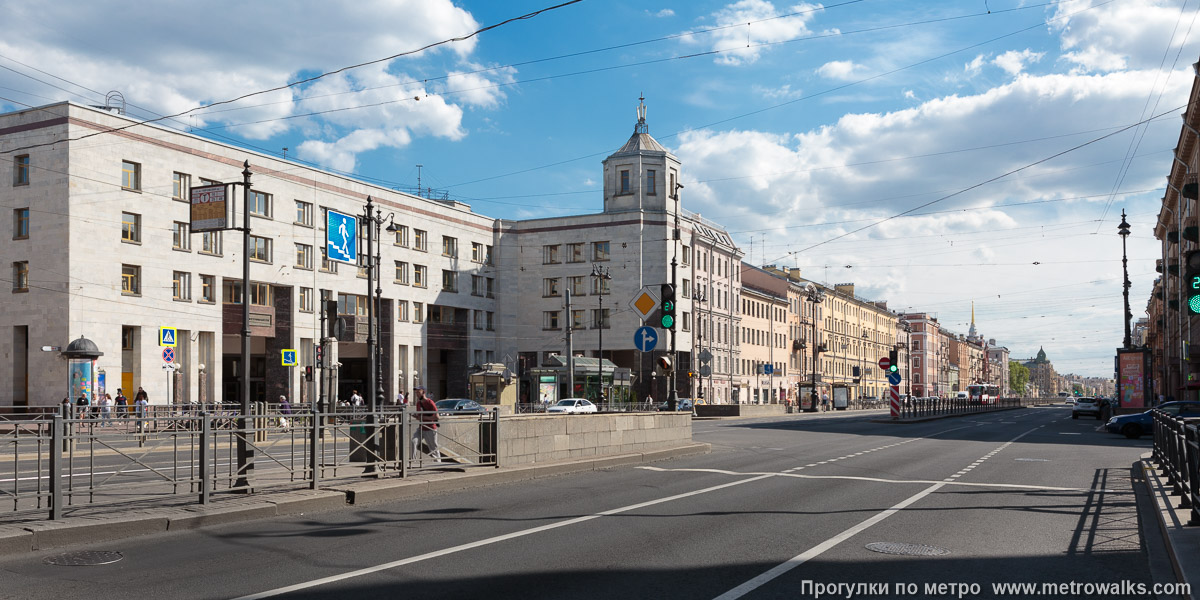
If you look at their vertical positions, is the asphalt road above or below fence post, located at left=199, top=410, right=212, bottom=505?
below

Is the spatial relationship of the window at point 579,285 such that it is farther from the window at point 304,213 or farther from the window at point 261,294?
the window at point 261,294

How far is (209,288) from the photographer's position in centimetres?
5562

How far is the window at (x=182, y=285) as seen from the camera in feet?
176

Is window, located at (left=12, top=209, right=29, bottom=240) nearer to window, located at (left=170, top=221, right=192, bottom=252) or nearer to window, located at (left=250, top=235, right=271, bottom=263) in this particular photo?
window, located at (left=170, top=221, right=192, bottom=252)

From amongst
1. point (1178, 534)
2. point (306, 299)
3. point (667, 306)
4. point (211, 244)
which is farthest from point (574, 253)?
point (1178, 534)

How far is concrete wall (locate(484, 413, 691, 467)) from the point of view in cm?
1864

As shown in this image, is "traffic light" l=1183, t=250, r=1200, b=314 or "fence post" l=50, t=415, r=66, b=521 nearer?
"fence post" l=50, t=415, r=66, b=521

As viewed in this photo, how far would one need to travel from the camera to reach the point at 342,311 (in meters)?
66.3

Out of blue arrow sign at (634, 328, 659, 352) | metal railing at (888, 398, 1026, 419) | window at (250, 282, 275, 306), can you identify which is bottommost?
metal railing at (888, 398, 1026, 419)

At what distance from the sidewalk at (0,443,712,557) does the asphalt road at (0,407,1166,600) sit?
0.33 meters

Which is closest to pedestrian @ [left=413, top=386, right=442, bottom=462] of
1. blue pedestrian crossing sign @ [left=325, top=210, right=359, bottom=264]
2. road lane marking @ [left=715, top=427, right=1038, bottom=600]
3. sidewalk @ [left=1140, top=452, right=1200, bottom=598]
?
road lane marking @ [left=715, top=427, right=1038, bottom=600]

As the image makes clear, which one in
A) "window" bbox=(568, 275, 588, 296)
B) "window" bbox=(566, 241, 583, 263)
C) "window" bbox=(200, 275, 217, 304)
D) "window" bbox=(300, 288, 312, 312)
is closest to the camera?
"window" bbox=(200, 275, 217, 304)

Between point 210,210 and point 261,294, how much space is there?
42300 millimetres

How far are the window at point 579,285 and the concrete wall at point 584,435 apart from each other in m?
58.7
